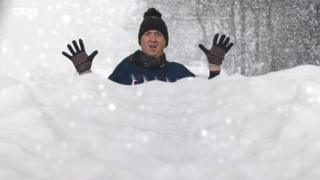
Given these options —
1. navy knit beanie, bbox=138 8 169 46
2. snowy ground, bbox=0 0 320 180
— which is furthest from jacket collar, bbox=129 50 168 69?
snowy ground, bbox=0 0 320 180

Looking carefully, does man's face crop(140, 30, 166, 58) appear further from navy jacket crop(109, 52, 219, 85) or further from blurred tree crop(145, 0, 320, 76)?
blurred tree crop(145, 0, 320, 76)

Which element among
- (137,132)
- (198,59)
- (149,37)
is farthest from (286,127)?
(198,59)

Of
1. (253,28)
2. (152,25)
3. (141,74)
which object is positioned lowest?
(253,28)

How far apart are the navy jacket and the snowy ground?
97 cm

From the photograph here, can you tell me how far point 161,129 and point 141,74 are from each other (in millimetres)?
1809

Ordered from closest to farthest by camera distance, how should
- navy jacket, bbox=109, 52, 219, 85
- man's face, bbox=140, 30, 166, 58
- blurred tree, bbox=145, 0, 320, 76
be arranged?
navy jacket, bbox=109, 52, 219, 85 → man's face, bbox=140, 30, 166, 58 → blurred tree, bbox=145, 0, 320, 76

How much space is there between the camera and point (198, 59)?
6.36 meters

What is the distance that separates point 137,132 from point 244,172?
60cm

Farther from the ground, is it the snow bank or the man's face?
the snow bank

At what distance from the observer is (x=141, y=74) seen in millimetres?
4066

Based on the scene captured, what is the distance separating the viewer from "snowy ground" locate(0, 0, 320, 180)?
1.76 m

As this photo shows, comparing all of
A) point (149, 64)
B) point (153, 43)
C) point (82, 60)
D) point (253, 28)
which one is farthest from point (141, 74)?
point (253, 28)

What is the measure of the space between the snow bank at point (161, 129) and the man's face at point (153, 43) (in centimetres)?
128

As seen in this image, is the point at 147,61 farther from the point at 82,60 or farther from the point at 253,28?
the point at 253,28
